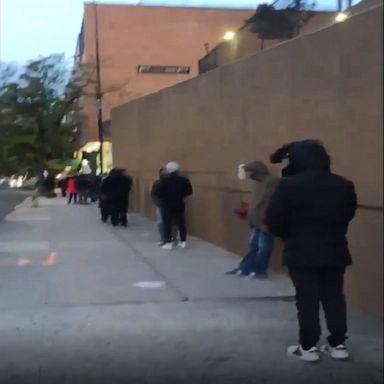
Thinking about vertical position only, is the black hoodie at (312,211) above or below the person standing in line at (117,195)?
above

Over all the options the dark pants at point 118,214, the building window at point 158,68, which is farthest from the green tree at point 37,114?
the building window at point 158,68

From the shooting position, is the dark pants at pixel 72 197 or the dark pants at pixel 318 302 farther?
the dark pants at pixel 72 197

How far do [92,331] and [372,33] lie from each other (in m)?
3.29

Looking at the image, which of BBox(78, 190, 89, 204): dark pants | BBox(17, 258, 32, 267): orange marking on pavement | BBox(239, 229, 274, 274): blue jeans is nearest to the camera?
BBox(239, 229, 274, 274): blue jeans

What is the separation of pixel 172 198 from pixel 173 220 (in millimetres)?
360

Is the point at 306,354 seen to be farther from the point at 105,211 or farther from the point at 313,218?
the point at 105,211

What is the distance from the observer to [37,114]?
65.1 feet

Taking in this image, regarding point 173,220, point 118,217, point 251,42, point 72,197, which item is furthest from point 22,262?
point 72,197

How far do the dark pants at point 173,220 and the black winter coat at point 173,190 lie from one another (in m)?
0.07

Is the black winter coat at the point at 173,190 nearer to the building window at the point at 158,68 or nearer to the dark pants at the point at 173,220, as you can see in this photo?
the dark pants at the point at 173,220

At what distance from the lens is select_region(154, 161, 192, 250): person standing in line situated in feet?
34.1

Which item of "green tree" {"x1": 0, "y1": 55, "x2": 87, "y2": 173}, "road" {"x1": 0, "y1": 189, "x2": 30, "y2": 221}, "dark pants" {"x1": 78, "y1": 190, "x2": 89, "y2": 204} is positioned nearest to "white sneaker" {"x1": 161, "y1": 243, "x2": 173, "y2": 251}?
"green tree" {"x1": 0, "y1": 55, "x2": 87, "y2": 173}

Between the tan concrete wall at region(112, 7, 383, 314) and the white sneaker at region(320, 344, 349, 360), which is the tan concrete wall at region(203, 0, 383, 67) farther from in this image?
the white sneaker at region(320, 344, 349, 360)

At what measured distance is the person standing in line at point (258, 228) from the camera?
275 inches
